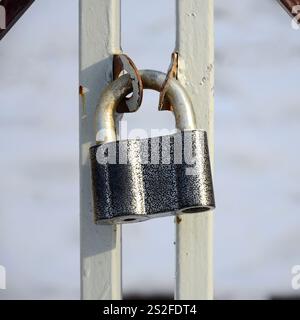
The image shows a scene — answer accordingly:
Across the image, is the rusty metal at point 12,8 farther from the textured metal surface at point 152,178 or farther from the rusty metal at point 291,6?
the rusty metal at point 291,6

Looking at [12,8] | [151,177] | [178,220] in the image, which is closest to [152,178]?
[151,177]

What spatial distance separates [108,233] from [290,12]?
0.45m

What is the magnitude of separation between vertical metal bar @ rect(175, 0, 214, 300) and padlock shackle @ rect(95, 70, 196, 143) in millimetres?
45

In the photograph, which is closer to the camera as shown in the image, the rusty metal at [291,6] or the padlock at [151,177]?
the padlock at [151,177]

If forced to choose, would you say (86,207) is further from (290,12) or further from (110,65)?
(290,12)

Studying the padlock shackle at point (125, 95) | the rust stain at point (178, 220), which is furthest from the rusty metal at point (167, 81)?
the rust stain at point (178, 220)

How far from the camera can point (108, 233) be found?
3.48 ft

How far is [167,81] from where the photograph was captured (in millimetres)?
991

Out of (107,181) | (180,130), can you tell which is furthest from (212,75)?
(107,181)

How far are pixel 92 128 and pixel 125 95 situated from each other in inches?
3.2

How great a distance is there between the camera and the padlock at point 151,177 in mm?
952

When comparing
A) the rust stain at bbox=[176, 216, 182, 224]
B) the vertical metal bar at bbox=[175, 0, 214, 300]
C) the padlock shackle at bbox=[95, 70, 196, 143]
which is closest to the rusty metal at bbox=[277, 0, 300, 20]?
the vertical metal bar at bbox=[175, 0, 214, 300]

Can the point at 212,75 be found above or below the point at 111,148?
above
